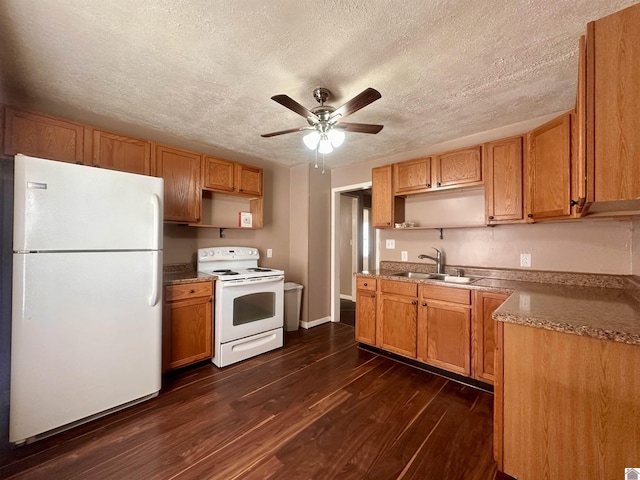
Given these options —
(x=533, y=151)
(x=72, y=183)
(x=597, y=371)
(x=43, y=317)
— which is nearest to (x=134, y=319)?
(x=43, y=317)

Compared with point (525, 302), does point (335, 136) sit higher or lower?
higher

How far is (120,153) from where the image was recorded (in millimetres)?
2312

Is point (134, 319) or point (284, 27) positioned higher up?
point (284, 27)

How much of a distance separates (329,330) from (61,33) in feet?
12.1

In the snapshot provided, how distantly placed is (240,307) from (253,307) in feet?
0.56

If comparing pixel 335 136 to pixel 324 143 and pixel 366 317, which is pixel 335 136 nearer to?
pixel 324 143

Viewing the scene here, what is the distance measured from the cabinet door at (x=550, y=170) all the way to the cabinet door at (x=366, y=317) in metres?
1.68

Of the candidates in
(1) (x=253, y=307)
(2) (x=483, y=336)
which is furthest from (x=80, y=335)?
(2) (x=483, y=336)

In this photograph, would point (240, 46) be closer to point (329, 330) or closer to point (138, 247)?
point (138, 247)

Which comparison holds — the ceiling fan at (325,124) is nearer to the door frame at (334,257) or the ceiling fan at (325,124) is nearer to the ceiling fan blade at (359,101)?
the ceiling fan blade at (359,101)

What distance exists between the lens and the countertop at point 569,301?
45.3 inches

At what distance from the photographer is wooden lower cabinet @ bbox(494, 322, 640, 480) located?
1102mm

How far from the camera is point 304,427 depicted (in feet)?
5.87

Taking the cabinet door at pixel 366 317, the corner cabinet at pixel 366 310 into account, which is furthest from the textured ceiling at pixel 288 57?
the cabinet door at pixel 366 317
